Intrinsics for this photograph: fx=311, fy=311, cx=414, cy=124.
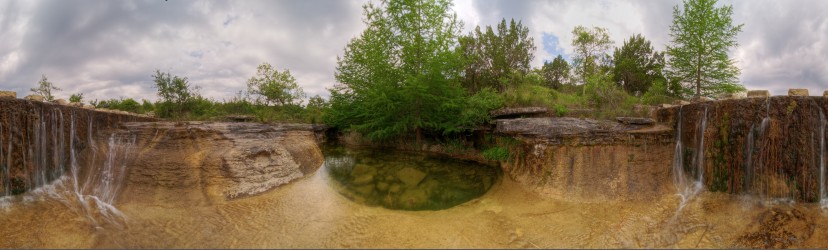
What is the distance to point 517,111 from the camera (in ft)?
36.9

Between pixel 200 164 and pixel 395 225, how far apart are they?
5461 millimetres

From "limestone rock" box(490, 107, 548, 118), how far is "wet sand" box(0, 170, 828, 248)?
4198 mm

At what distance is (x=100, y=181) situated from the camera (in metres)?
7.15

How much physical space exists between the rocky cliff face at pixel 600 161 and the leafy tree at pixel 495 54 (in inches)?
298

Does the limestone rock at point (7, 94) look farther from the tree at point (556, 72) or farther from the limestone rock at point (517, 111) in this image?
the tree at point (556, 72)

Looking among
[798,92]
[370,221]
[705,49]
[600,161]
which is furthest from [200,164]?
[705,49]

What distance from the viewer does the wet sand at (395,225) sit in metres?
5.42

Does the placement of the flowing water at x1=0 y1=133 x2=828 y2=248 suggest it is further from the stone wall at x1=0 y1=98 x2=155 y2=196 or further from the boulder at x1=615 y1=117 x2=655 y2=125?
the boulder at x1=615 y1=117 x2=655 y2=125

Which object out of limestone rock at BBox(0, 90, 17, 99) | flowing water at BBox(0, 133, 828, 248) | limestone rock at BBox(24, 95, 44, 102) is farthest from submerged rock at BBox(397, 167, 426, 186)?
limestone rock at BBox(0, 90, 17, 99)

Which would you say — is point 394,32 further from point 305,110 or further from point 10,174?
point 305,110

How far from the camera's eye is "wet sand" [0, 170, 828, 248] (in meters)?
5.42

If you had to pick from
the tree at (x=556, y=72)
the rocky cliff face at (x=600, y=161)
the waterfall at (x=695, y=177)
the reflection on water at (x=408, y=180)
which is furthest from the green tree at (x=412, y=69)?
the tree at (x=556, y=72)

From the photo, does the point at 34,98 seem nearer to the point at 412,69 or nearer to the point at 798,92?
the point at 412,69

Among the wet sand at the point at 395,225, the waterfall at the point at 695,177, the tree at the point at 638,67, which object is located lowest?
the wet sand at the point at 395,225
